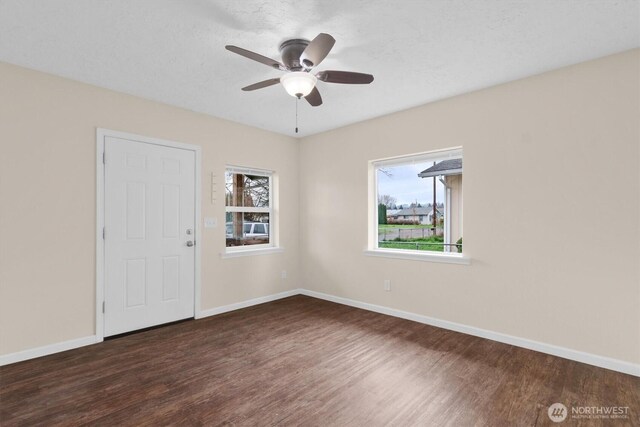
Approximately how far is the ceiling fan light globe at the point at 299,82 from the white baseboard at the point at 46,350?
10.1 ft

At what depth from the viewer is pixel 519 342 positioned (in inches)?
119

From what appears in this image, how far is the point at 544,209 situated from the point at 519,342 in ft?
4.26

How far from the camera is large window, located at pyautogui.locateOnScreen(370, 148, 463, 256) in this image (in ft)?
12.3

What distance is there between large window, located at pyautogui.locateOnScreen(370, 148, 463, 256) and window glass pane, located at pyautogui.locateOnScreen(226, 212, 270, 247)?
1699 millimetres

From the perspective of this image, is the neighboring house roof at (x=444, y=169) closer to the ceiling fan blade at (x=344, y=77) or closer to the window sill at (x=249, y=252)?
the ceiling fan blade at (x=344, y=77)

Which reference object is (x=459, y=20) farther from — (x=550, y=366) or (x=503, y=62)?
(x=550, y=366)

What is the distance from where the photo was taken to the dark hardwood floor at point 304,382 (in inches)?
79.3

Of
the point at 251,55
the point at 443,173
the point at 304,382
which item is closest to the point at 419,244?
the point at 443,173

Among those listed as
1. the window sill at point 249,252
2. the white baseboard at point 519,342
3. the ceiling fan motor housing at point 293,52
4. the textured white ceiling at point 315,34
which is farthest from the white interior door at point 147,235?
the white baseboard at point 519,342

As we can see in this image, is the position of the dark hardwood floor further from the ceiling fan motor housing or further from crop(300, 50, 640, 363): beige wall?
the ceiling fan motor housing

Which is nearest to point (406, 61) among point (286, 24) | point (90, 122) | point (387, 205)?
point (286, 24)

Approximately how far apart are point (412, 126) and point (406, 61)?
1239 mm

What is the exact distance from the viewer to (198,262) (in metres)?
3.95

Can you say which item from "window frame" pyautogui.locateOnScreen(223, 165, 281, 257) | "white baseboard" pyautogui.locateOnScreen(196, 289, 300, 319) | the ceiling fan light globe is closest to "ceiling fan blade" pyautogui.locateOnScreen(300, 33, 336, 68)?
the ceiling fan light globe
